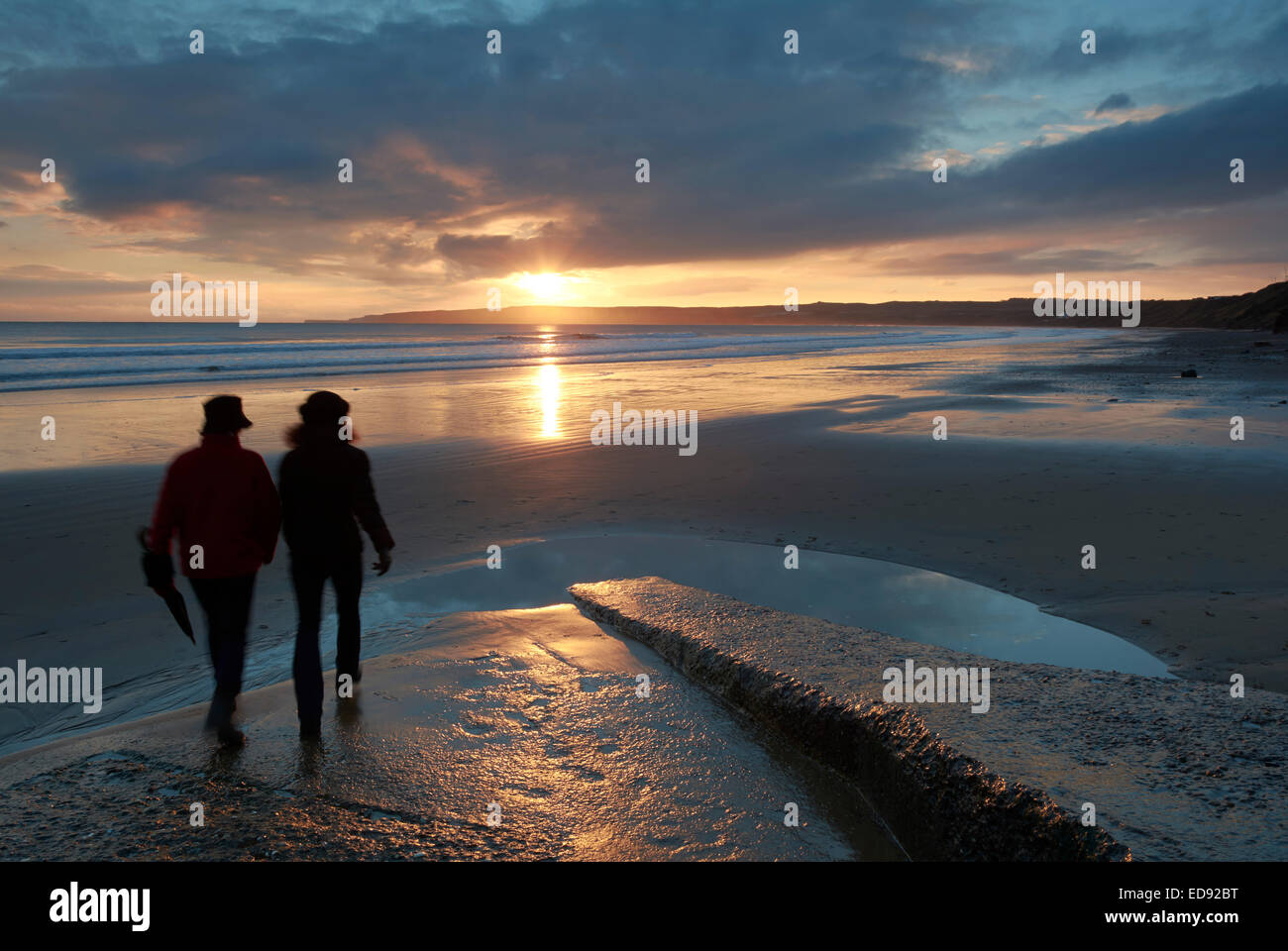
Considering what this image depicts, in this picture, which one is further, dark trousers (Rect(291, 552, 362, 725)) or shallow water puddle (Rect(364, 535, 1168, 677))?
shallow water puddle (Rect(364, 535, 1168, 677))

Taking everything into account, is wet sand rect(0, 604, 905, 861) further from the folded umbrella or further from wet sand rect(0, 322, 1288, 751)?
wet sand rect(0, 322, 1288, 751)

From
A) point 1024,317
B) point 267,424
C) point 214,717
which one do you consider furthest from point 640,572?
point 1024,317

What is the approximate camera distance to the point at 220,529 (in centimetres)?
361

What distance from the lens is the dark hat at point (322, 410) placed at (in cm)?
385

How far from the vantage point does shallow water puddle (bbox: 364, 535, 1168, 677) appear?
16.0ft

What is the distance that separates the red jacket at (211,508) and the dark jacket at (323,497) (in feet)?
0.70

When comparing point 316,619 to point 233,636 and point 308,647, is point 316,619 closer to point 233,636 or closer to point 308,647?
point 308,647

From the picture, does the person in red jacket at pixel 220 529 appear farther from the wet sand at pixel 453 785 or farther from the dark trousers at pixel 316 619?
the wet sand at pixel 453 785

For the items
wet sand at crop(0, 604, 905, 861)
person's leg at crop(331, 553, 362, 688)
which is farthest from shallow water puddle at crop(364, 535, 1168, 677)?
wet sand at crop(0, 604, 905, 861)

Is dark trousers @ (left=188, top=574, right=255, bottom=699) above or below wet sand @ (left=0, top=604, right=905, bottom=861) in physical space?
above

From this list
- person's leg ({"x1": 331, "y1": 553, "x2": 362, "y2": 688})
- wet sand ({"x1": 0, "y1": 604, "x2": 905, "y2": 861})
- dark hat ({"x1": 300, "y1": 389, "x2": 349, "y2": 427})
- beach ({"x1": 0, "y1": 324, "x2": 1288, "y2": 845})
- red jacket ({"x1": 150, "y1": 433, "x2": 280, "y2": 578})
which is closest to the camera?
wet sand ({"x1": 0, "y1": 604, "x2": 905, "y2": 861})

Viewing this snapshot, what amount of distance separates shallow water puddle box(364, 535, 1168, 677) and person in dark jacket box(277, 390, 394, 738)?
1.08 m

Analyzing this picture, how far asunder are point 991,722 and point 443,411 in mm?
14522
